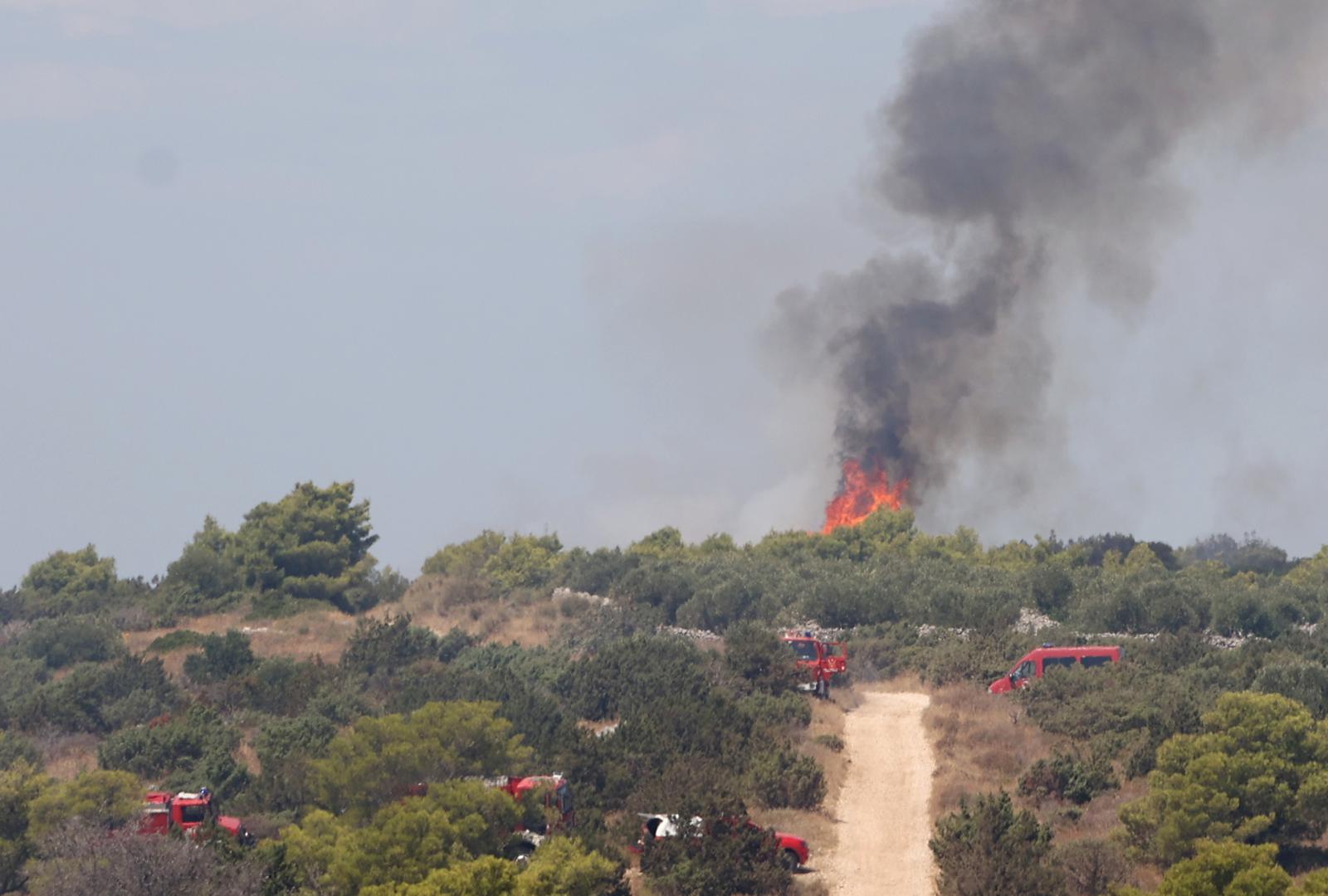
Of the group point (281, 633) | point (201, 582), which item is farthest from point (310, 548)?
point (281, 633)

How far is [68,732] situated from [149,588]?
25.8 metres

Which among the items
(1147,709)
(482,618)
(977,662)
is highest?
(482,618)

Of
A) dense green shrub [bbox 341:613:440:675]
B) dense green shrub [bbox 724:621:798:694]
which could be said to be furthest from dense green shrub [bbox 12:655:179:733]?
dense green shrub [bbox 724:621:798:694]

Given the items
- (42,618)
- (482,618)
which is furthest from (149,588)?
(482,618)

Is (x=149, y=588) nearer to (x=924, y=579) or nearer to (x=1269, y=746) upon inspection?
(x=924, y=579)

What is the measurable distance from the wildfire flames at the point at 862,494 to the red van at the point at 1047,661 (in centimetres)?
3219

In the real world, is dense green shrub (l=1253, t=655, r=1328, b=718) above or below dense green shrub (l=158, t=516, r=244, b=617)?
below

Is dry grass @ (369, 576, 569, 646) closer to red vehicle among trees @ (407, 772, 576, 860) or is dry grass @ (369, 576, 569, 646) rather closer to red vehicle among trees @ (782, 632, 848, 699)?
red vehicle among trees @ (782, 632, 848, 699)

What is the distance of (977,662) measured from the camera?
157 feet

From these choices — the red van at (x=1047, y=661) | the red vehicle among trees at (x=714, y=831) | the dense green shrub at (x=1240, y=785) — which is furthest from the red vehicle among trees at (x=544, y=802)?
the red van at (x=1047, y=661)

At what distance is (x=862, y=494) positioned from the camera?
78500mm

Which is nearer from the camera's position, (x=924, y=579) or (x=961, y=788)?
(x=961, y=788)

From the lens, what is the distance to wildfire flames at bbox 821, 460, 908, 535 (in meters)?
77.8

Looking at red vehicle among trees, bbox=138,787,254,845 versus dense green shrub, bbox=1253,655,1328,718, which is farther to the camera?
dense green shrub, bbox=1253,655,1328,718
